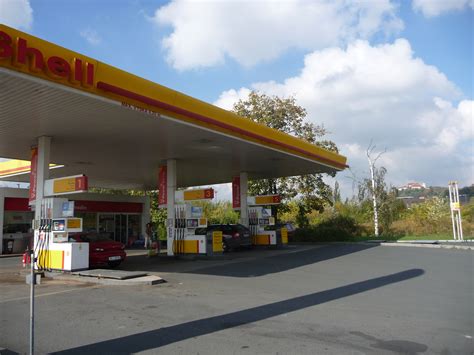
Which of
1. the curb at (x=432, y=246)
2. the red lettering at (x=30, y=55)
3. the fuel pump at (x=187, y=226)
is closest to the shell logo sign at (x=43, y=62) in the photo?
the red lettering at (x=30, y=55)

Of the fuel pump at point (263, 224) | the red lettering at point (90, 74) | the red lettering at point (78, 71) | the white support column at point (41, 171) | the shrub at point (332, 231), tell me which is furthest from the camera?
the shrub at point (332, 231)

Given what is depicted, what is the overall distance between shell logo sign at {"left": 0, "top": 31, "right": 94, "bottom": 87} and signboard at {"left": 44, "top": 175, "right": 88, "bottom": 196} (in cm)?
363

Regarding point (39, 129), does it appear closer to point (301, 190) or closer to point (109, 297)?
point (109, 297)

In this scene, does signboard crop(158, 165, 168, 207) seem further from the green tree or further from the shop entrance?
the green tree

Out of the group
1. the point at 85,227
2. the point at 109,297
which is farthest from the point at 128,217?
the point at 109,297

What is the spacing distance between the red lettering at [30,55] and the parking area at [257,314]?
16.0 ft

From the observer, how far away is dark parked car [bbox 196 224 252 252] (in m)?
22.6

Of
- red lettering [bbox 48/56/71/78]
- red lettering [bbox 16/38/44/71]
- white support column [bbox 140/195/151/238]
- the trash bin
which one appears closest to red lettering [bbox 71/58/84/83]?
red lettering [bbox 48/56/71/78]

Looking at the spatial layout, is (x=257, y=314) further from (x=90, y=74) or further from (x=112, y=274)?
(x=90, y=74)

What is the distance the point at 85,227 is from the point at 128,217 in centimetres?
364

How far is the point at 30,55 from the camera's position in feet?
30.0

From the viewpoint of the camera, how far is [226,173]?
2620 cm

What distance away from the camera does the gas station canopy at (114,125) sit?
9.62m

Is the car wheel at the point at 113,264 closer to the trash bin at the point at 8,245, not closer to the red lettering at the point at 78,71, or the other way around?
the red lettering at the point at 78,71
